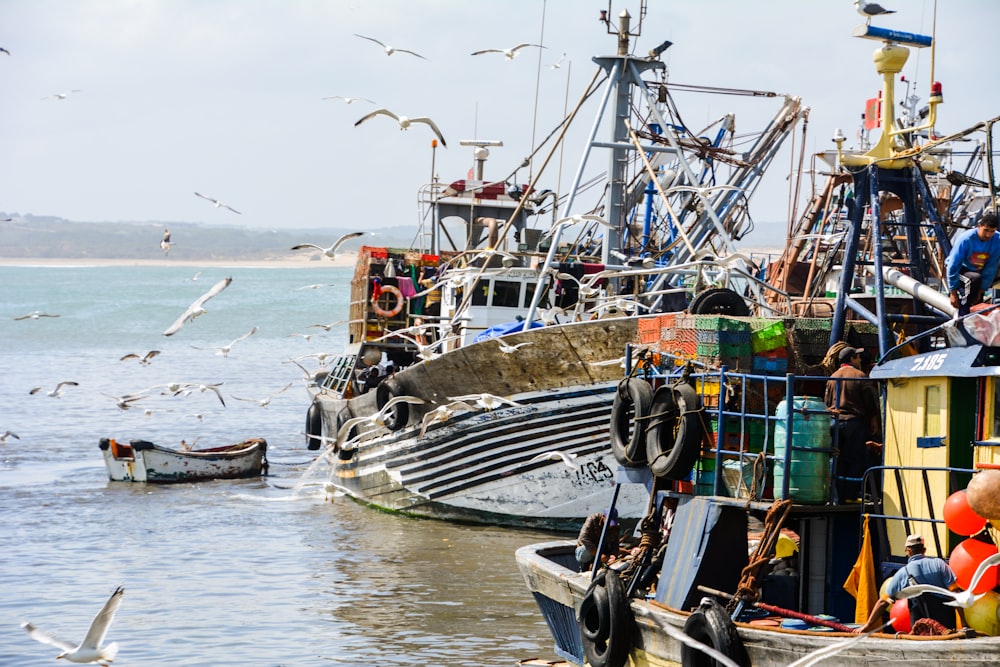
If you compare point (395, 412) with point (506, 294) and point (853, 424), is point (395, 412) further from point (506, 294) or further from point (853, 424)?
point (853, 424)

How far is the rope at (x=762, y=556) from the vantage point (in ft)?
32.4

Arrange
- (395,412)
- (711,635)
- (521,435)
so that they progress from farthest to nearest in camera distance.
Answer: (395,412)
(521,435)
(711,635)

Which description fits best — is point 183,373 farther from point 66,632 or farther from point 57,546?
point 66,632

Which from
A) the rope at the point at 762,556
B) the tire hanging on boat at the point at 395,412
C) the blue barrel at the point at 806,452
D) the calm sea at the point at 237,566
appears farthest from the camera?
the tire hanging on boat at the point at 395,412

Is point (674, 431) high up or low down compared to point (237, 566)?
up

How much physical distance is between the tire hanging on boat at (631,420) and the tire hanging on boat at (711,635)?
90.2 inches

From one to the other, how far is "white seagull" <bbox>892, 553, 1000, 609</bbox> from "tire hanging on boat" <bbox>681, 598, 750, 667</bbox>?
142 cm

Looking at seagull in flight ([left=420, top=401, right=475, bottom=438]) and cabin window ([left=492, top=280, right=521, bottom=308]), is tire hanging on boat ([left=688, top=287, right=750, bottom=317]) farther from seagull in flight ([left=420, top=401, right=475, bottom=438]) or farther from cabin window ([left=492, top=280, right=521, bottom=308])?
cabin window ([left=492, top=280, right=521, bottom=308])

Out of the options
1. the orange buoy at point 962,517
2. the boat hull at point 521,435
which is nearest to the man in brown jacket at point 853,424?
the orange buoy at point 962,517

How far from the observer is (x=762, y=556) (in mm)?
9984

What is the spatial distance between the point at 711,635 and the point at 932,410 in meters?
2.19

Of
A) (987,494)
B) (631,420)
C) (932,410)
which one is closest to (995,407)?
(932,410)

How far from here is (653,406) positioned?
11.7 meters

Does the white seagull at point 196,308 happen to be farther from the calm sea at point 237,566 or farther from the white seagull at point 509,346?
the white seagull at point 509,346
